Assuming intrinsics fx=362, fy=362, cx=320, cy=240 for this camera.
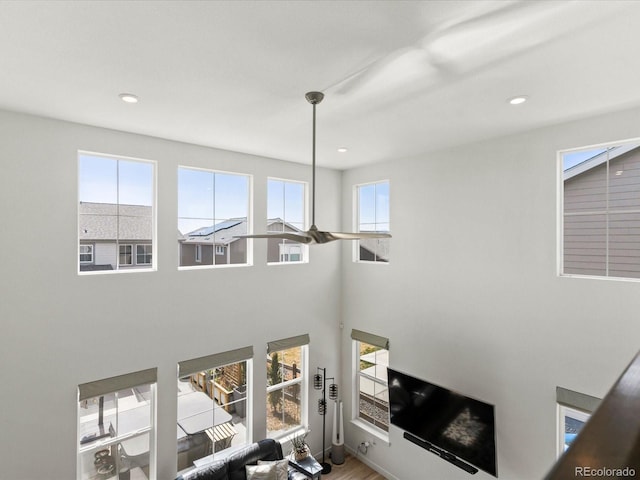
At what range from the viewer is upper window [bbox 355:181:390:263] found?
5352 millimetres

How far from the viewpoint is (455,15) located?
75.5 inches

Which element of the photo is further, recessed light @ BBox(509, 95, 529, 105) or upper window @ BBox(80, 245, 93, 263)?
upper window @ BBox(80, 245, 93, 263)

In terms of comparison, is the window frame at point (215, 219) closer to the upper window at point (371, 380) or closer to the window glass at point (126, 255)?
the window glass at point (126, 255)

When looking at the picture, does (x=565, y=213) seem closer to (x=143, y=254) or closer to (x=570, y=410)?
(x=570, y=410)

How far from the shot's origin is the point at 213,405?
4.61m

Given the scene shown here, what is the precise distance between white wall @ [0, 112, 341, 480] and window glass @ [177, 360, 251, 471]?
196 mm

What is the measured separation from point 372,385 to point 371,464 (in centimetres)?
111

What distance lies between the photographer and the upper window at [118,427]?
3.68 m

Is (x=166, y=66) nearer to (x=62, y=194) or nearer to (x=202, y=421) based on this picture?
(x=62, y=194)

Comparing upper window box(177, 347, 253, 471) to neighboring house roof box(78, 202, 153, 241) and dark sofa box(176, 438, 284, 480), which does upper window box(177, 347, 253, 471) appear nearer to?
dark sofa box(176, 438, 284, 480)

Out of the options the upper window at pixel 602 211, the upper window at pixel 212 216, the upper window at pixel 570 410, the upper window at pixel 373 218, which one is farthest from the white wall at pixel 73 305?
the upper window at pixel 602 211

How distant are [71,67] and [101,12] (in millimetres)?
780

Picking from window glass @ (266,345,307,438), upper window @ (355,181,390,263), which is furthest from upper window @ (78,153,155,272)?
upper window @ (355,181,390,263)

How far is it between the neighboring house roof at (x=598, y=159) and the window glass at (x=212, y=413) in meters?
4.35
